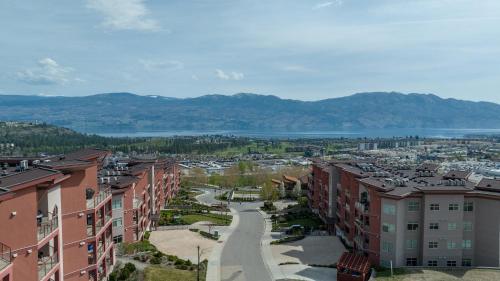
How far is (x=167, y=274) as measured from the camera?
43.7 m

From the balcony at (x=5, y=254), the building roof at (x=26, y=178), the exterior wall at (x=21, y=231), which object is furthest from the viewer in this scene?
the building roof at (x=26, y=178)

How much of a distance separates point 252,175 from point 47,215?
103765 mm

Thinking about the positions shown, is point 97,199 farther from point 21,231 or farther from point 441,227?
point 441,227

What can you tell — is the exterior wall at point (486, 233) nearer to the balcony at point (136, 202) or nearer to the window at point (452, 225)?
the window at point (452, 225)

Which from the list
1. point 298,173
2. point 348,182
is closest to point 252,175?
point 298,173

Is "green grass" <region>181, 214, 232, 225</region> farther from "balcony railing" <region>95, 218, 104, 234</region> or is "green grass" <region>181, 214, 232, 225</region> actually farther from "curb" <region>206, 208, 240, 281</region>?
"balcony railing" <region>95, 218, 104, 234</region>

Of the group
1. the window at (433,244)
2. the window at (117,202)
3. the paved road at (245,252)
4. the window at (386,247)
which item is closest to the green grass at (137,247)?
the window at (117,202)

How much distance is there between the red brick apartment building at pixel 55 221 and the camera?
2280cm

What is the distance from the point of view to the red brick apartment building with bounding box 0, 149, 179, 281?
74.8ft

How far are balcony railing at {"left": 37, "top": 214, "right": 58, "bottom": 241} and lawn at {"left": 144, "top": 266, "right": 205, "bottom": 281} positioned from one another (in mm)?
15598

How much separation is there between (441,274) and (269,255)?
1978 centimetres

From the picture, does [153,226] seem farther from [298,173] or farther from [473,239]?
[298,173]

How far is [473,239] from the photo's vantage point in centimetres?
4700

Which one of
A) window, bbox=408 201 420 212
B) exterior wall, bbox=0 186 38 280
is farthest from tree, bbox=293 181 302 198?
exterior wall, bbox=0 186 38 280
